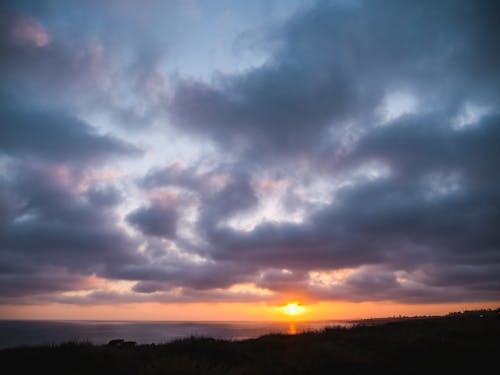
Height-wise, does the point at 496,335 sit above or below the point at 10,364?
below

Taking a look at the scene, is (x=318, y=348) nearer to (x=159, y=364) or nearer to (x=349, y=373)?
(x=349, y=373)

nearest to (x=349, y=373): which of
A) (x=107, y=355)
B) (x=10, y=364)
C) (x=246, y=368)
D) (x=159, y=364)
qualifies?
(x=246, y=368)

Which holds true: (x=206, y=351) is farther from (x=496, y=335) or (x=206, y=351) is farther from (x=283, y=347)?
(x=496, y=335)

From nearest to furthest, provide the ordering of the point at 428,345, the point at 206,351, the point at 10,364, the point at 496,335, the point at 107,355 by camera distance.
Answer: the point at 10,364, the point at 107,355, the point at 206,351, the point at 428,345, the point at 496,335

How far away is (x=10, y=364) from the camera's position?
1256cm

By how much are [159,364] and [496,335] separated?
979 inches

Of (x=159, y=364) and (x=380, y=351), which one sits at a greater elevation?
(x=159, y=364)

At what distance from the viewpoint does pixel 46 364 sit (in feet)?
41.4

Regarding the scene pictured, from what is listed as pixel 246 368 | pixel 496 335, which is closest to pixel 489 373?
pixel 246 368

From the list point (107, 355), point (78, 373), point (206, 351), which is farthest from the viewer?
point (206, 351)

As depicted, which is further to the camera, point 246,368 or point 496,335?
point 496,335

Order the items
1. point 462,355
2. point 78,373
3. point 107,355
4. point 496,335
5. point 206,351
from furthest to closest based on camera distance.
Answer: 1. point 496,335
2. point 206,351
3. point 462,355
4. point 107,355
5. point 78,373

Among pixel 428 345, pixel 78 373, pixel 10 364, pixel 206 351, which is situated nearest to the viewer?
pixel 78 373

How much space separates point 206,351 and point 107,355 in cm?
582
